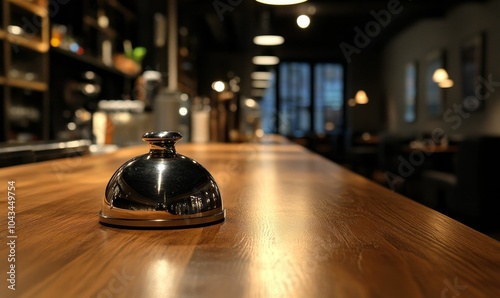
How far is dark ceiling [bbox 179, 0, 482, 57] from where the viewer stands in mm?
8867

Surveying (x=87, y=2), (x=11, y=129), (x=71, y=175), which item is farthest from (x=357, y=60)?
(x=71, y=175)

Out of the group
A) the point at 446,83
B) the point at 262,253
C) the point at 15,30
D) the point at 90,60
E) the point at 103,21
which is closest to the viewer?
the point at 262,253

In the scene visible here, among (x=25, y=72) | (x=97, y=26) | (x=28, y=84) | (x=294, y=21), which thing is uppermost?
(x=294, y=21)

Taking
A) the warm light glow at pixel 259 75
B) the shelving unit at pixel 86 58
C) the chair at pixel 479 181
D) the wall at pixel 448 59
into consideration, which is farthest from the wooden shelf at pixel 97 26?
the warm light glow at pixel 259 75

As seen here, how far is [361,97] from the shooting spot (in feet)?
51.0

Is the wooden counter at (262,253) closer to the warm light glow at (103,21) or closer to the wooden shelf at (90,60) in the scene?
the wooden shelf at (90,60)

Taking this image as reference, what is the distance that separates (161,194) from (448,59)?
1011cm

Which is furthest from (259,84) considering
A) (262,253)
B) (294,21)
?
(262,253)

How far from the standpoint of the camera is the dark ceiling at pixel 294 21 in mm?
8867

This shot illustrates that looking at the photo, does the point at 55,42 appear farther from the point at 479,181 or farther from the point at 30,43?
the point at 479,181

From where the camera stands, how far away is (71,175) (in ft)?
4.75

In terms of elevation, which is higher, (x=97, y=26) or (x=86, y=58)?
(x=97, y=26)

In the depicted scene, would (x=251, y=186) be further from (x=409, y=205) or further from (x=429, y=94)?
(x=429, y=94)

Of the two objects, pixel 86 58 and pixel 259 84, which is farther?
pixel 259 84
